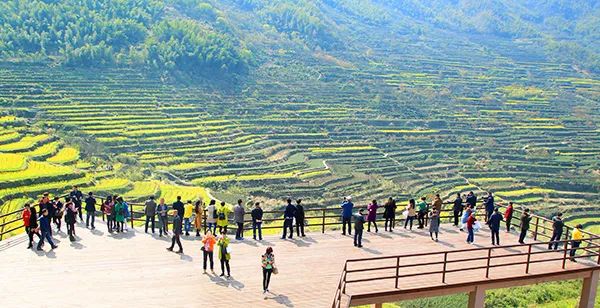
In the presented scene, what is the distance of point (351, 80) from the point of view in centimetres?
8294

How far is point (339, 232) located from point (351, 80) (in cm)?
6748

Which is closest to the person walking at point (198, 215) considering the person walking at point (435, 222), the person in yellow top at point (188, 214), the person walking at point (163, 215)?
the person in yellow top at point (188, 214)

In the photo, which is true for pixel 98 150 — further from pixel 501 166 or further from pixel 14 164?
pixel 501 166

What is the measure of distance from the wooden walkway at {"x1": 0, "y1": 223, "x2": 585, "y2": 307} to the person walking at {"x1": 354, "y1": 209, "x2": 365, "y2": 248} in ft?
0.68

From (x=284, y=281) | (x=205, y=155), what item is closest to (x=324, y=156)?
(x=205, y=155)

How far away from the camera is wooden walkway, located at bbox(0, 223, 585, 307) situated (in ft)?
39.4

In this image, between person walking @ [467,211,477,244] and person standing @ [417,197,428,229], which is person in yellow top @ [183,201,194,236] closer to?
person standing @ [417,197,428,229]

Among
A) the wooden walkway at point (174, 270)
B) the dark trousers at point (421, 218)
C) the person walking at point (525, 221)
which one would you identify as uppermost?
the person walking at point (525, 221)

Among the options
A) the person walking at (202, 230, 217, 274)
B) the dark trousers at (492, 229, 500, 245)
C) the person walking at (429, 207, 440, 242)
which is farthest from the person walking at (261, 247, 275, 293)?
the dark trousers at (492, 229, 500, 245)

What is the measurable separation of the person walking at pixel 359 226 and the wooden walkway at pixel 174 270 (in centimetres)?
21

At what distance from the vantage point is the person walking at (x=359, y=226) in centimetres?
1519

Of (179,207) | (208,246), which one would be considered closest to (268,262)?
(208,246)

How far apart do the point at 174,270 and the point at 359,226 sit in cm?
488

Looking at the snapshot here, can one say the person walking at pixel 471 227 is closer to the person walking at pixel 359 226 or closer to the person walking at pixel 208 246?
the person walking at pixel 359 226
